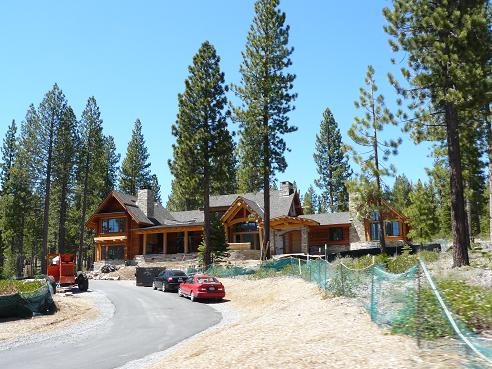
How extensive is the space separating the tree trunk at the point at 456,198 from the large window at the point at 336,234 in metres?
30.4

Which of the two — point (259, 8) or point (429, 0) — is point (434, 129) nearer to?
point (429, 0)

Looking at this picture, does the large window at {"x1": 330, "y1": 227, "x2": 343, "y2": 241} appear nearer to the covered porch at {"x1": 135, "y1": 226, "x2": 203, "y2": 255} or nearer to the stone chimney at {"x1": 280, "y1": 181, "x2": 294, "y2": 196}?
the stone chimney at {"x1": 280, "y1": 181, "x2": 294, "y2": 196}

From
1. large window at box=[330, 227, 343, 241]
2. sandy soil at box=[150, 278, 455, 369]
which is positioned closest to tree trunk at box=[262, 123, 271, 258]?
large window at box=[330, 227, 343, 241]

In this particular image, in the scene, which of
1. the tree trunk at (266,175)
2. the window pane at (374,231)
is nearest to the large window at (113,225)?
the tree trunk at (266,175)

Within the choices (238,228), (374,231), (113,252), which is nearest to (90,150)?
(113,252)

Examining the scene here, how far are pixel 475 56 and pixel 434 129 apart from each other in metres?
4.87

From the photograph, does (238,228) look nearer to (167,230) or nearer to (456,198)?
(167,230)

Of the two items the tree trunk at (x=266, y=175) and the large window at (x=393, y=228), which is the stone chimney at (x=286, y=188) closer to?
the large window at (x=393, y=228)

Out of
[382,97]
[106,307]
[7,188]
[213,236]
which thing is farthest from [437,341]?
[7,188]

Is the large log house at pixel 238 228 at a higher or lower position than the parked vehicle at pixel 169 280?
higher

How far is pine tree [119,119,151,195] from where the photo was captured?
71.8m

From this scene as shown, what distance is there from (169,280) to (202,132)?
41.8ft

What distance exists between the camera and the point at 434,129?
23.8 metres

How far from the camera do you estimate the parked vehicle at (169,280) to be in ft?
102
